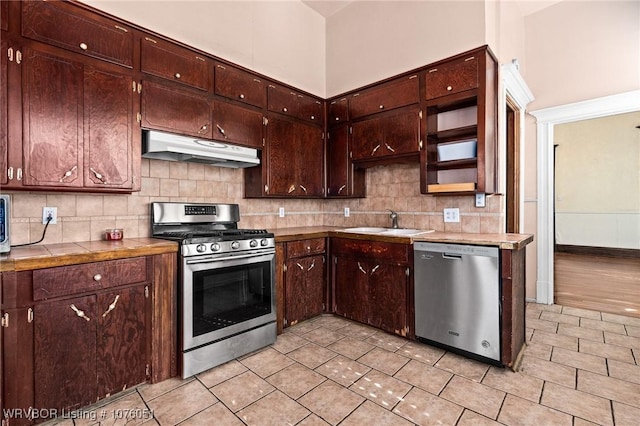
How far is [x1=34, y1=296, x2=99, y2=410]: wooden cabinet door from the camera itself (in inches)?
64.4

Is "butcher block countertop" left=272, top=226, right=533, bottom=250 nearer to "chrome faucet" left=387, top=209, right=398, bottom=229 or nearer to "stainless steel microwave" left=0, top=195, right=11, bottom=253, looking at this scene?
"chrome faucet" left=387, top=209, right=398, bottom=229

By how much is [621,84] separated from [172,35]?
14.5 ft

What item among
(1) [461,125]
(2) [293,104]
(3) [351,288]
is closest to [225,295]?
(3) [351,288]

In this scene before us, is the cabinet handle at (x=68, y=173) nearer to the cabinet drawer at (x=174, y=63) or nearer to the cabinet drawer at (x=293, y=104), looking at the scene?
the cabinet drawer at (x=174, y=63)

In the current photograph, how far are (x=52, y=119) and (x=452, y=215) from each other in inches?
126

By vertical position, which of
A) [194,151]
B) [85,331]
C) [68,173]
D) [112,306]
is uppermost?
[194,151]

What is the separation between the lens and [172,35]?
2545 millimetres

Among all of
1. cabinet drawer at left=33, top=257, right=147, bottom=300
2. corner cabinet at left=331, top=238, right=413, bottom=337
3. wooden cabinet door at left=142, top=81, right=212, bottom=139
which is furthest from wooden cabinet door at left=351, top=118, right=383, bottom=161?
cabinet drawer at left=33, top=257, right=147, bottom=300

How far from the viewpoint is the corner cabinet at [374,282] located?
2695 millimetres

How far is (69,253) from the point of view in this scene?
1709 mm

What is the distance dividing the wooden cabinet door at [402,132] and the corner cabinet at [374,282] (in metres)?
0.95

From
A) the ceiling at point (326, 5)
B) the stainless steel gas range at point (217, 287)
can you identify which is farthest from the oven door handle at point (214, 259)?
the ceiling at point (326, 5)

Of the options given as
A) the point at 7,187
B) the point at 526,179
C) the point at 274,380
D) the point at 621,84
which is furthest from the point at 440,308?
the point at 621,84

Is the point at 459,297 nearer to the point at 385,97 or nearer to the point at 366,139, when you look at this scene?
the point at 366,139
